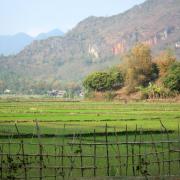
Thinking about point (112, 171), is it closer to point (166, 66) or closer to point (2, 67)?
point (166, 66)

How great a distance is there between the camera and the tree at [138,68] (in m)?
83.6

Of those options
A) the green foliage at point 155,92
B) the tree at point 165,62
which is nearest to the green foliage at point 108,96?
the green foliage at point 155,92

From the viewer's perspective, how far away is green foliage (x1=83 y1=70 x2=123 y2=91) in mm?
84188

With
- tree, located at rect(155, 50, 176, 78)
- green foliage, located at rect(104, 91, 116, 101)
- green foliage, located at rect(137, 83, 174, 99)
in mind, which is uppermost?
tree, located at rect(155, 50, 176, 78)

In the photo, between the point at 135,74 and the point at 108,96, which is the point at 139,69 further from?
the point at 108,96

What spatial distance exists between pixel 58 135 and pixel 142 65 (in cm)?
6253

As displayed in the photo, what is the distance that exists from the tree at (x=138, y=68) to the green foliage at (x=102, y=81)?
8.07 feet

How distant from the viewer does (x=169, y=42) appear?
Answer: 187625 mm

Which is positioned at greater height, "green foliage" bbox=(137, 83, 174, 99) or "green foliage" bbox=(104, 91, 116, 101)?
"green foliage" bbox=(137, 83, 174, 99)

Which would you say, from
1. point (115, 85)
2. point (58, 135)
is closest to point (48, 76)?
point (115, 85)

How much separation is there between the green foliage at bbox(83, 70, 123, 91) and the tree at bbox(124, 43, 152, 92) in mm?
2461

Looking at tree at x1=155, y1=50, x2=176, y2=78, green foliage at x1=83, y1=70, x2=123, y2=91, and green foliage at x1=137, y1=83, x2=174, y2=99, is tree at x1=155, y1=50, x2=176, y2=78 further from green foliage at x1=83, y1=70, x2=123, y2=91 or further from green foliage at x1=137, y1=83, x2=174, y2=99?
green foliage at x1=83, y1=70, x2=123, y2=91

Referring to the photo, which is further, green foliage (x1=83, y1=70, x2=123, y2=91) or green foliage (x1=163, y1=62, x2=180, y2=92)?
green foliage (x1=83, y1=70, x2=123, y2=91)

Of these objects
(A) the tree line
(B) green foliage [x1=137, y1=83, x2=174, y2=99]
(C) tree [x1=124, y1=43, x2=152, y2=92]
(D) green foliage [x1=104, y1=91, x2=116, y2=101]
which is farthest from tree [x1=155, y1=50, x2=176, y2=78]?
(D) green foliage [x1=104, y1=91, x2=116, y2=101]
